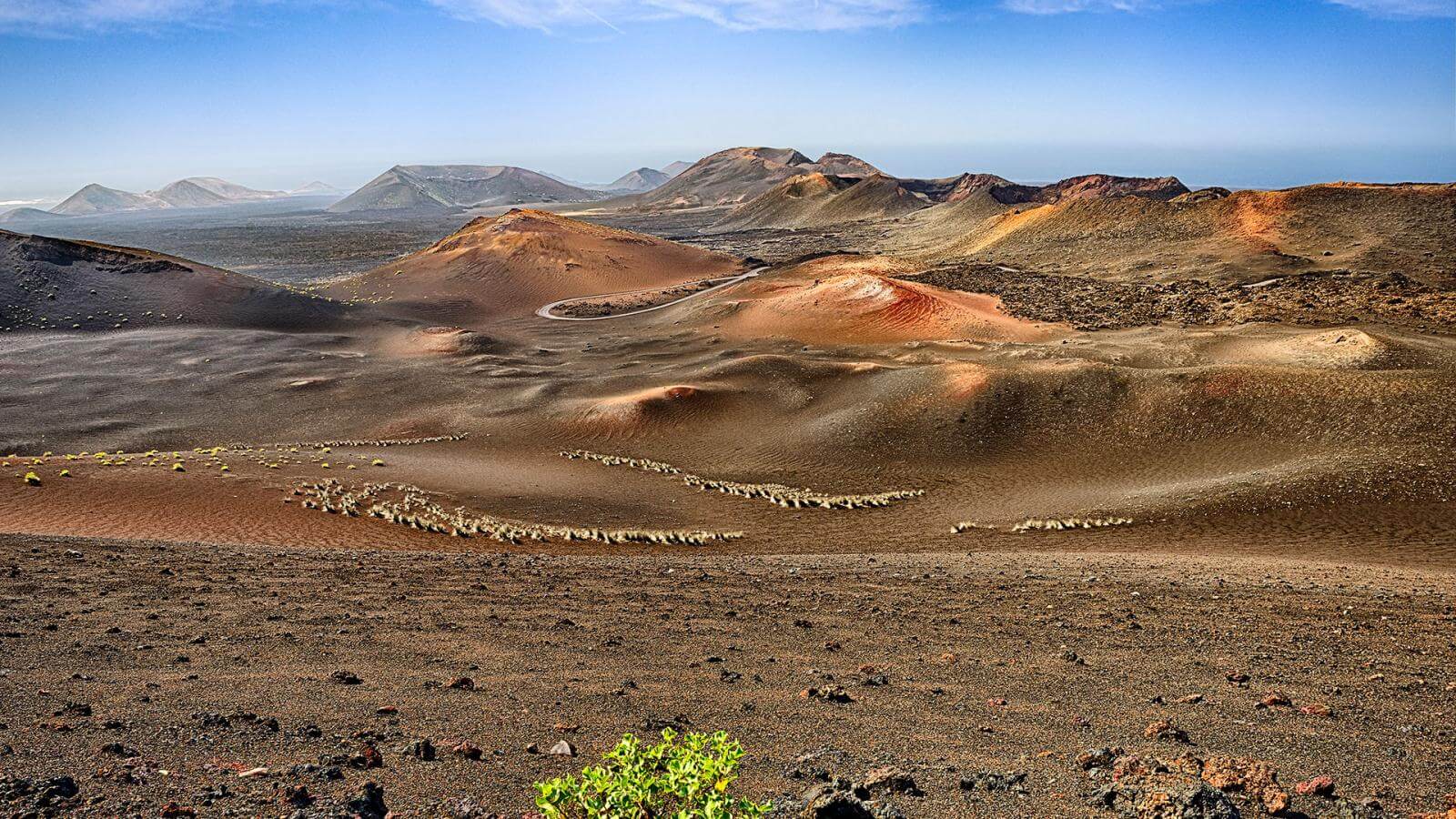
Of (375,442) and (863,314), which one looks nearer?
(375,442)

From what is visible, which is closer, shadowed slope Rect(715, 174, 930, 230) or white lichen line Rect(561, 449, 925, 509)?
white lichen line Rect(561, 449, 925, 509)

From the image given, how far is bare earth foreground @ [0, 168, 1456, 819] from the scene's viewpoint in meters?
4.89

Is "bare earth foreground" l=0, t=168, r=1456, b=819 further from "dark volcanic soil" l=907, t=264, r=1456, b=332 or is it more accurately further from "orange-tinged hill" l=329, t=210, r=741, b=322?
"orange-tinged hill" l=329, t=210, r=741, b=322

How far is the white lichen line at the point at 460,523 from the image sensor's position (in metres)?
14.5

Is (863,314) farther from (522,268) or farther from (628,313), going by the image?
(522,268)

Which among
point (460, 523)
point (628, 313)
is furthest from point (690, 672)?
point (628, 313)

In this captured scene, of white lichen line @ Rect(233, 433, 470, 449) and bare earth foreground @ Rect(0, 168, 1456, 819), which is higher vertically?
bare earth foreground @ Rect(0, 168, 1456, 819)

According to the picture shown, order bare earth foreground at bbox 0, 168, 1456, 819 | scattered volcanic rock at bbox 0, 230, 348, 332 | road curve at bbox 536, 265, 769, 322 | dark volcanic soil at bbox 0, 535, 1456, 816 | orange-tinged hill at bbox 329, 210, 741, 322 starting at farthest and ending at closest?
1. orange-tinged hill at bbox 329, 210, 741, 322
2. road curve at bbox 536, 265, 769, 322
3. scattered volcanic rock at bbox 0, 230, 348, 332
4. bare earth foreground at bbox 0, 168, 1456, 819
5. dark volcanic soil at bbox 0, 535, 1456, 816

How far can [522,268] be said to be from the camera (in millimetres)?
58438

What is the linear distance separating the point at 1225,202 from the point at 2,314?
74.5 meters

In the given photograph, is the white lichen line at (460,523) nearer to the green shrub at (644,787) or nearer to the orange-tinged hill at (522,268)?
the green shrub at (644,787)

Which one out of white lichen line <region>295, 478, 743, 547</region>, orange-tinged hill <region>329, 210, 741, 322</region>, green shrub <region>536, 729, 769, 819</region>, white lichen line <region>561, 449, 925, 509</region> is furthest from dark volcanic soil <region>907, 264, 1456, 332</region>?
green shrub <region>536, 729, 769, 819</region>

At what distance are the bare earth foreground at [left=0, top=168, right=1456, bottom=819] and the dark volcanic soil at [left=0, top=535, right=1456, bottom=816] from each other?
49 mm

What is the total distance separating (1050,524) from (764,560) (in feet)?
19.8
